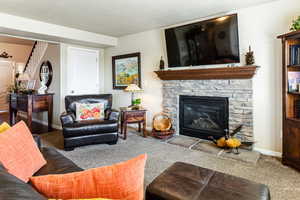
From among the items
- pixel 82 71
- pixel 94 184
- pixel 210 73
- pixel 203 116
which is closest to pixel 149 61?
pixel 210 73

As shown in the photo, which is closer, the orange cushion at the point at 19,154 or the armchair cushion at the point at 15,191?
the armchair cushion at the point at 15,191

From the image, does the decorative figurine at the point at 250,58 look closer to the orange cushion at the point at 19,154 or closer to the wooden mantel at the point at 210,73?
the wooden mantel at the point at 210,73

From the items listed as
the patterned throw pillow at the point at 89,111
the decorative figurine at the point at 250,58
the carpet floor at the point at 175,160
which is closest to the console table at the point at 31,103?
the carpet floor at the point at 175,160

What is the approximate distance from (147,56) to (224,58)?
6.10 ft

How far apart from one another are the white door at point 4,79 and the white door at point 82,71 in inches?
152

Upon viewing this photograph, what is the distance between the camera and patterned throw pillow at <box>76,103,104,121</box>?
361 centimetres

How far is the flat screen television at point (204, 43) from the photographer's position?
3.15 m

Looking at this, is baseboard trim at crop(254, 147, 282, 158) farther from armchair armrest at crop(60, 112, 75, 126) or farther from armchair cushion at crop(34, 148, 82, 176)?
armchair armrest at crop(60, 112, 75, 126)

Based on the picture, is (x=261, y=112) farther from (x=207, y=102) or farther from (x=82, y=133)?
(x=82, y=133)

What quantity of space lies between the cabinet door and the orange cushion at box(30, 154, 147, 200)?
8.33 ft

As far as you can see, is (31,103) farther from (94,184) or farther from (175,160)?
(94,184)

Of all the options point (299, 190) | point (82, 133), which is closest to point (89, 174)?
point (299, 190)

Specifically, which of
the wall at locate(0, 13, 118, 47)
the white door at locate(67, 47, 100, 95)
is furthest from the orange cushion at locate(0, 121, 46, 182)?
the white door at locate(67, 47, 100, 95)

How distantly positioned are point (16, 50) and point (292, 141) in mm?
8541
